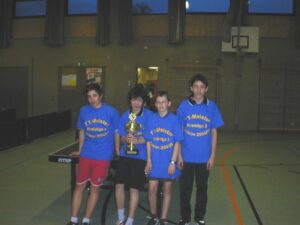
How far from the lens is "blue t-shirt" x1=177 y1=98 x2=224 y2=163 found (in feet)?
16.1

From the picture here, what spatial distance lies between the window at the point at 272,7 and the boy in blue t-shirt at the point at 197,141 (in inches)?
494

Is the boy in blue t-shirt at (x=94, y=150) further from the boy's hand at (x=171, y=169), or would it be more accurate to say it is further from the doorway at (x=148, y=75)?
the doorway at (x=148, y=75)

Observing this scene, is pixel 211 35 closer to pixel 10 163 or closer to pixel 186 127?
pixel 10 163

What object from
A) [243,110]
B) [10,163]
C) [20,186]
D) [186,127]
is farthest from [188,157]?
[243,110]

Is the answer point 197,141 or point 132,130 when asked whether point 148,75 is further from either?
point 132,130

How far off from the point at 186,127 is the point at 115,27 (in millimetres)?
12570

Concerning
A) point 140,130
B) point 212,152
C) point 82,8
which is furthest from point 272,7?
point 140,130

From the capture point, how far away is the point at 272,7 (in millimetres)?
16500

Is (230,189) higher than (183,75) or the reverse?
the reverse

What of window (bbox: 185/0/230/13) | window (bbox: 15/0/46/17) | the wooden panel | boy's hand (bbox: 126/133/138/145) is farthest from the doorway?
boy's hand (bbox: 126/133/138/145)

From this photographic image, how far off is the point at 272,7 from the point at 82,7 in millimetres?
7580

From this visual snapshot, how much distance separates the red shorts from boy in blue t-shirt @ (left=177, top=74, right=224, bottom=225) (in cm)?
88

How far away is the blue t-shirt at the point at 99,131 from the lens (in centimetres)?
486

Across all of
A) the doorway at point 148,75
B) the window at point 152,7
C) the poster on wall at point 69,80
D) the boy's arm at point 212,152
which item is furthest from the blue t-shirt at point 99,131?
the poster on wall at point 69,80
